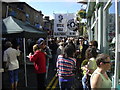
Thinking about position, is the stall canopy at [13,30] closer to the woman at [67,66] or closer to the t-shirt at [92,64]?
the woman at [67,66]

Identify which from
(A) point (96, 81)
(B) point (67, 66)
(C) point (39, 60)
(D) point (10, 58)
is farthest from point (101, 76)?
(D) point (10, 58)

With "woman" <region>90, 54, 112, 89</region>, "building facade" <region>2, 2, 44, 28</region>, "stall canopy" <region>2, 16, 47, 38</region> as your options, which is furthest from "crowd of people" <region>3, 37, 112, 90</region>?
"building facade" <region>2, 2, 44, 28</region>

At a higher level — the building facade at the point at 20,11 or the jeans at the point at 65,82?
the building facade at the point at 20,11

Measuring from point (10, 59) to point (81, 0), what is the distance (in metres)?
11.0

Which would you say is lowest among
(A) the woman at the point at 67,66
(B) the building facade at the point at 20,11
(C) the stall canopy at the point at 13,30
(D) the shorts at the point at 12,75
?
(D) the shorts at the point at 12,75

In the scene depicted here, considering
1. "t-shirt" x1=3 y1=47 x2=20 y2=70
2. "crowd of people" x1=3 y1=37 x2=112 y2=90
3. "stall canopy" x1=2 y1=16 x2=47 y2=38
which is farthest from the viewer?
"stall canopy" x1=2 y1=16 x2=47 y2=38

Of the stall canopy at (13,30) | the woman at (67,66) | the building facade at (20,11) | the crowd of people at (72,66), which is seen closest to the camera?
the crowd of people at (72,66)

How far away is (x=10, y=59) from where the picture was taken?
7004mm

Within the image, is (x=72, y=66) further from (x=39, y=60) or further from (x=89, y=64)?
(x=39, y=60)

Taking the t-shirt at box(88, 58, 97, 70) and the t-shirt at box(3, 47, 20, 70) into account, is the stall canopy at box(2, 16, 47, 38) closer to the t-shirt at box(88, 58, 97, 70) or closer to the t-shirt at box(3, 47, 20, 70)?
the t-shirt at box(3, 47, 20, 70)

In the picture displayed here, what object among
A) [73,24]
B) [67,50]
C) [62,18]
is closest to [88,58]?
[67,50]

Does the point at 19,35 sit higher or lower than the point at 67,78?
higher

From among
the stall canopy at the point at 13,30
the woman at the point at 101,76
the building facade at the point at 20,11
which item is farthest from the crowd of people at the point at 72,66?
the building facade at the point at 20,11

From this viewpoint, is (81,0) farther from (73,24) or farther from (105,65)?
(105,65)
